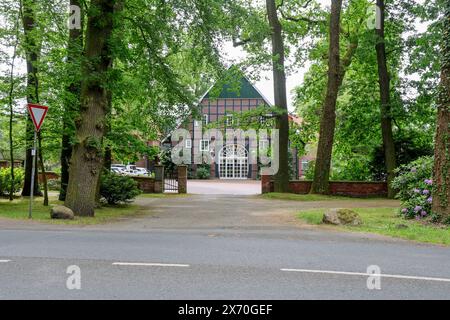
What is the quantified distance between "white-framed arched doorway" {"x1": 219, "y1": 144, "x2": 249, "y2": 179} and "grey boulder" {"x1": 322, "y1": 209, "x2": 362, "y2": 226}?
48604 millimetres

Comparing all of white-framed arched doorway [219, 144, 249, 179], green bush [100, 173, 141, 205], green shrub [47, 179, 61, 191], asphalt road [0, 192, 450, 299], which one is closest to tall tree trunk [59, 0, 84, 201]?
green bush [100, 173, 141, 205]

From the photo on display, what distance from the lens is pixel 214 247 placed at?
8.28 meters

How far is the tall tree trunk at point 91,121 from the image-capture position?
1361 cm

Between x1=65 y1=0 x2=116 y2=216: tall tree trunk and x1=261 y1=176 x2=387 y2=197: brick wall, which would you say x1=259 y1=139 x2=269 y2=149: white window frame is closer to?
x1=261 y1=176 x2=387 y2=197: brick wall

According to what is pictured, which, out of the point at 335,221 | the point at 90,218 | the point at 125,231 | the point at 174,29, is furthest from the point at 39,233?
the point at 174,29

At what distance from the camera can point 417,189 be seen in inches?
551

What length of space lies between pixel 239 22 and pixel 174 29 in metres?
2.28

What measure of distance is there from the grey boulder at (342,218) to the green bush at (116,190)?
31.5ft

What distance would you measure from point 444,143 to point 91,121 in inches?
400

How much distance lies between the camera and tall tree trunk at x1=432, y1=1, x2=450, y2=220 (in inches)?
469

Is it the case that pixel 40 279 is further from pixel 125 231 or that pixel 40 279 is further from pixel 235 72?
pixel 235 72

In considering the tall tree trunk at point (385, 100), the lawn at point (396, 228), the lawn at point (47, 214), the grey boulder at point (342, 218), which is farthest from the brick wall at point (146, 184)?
the grey boulder at point (342, 218)

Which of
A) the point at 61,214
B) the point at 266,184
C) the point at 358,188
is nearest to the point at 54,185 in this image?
the point at 266,184

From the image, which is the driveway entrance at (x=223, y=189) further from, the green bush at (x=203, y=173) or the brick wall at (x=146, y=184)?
the green bush at (x=203, y=173)
